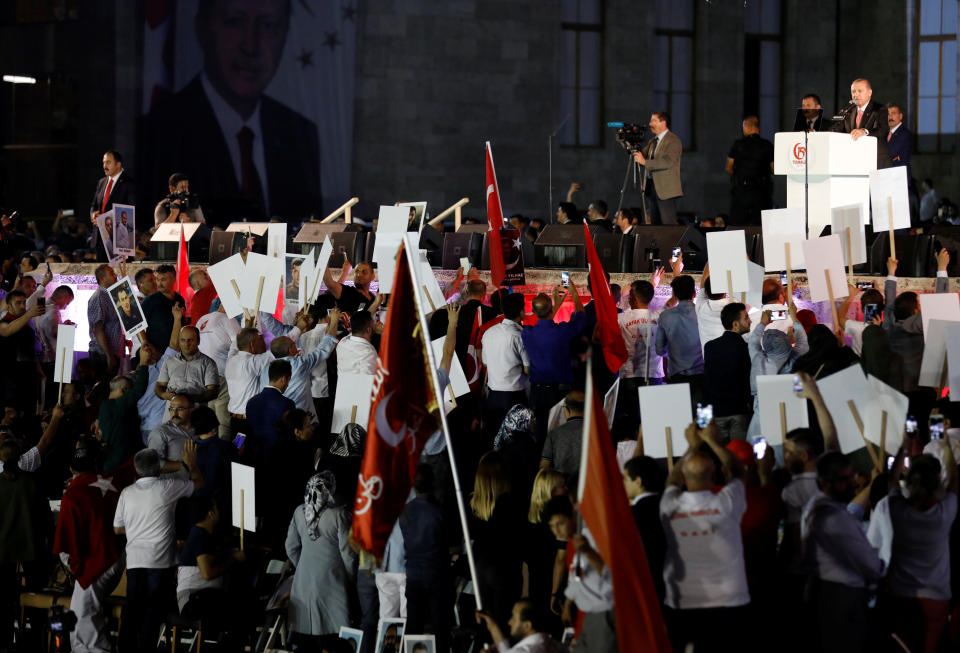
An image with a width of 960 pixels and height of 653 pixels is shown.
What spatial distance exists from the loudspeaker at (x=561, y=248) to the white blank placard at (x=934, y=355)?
596 centimetres

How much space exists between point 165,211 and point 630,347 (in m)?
7.83

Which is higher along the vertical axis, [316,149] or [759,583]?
[316,149]

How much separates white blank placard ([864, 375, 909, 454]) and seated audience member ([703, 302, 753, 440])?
1.87 m

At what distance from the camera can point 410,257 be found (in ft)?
23.2

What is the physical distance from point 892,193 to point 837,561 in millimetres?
5222

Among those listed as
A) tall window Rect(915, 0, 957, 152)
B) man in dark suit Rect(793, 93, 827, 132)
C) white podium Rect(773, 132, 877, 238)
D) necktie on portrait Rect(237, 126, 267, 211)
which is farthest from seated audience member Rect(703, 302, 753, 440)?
tall window Rect(915, 0, 957, 152)

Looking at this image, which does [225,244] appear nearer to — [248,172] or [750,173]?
[750,173]

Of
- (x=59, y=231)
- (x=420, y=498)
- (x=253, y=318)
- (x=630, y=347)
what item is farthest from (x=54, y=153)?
(x=420, y=498)

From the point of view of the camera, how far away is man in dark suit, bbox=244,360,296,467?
33.7ft

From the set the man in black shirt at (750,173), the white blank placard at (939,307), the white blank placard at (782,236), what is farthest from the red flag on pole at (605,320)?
the man in black shirt at (750,173)

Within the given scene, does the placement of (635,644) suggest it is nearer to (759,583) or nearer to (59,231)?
(759,583)

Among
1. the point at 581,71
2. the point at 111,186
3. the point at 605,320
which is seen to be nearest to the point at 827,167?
the point at 605,320

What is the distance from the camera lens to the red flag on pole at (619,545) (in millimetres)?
6547

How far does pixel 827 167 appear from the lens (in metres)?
13.4
